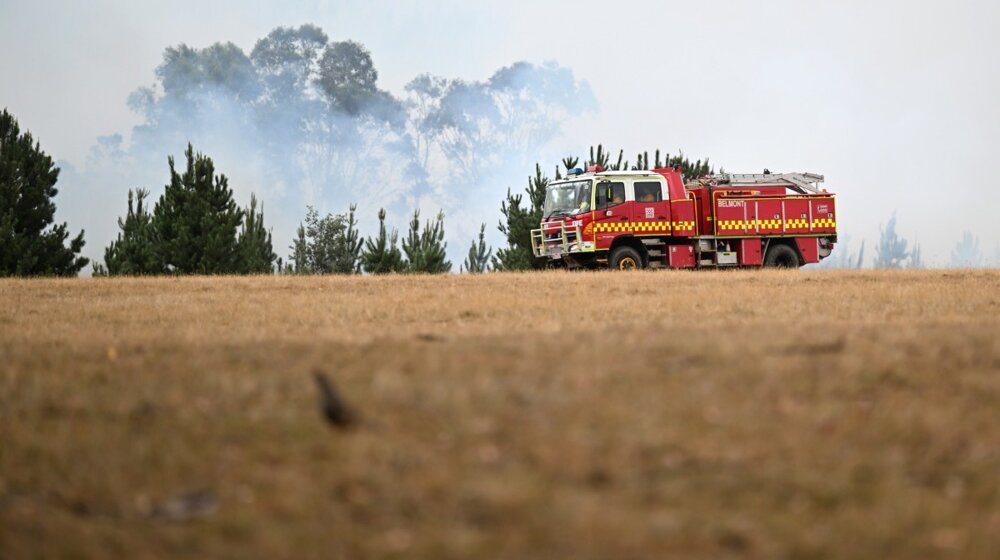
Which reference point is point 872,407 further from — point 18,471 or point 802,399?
point 18,471

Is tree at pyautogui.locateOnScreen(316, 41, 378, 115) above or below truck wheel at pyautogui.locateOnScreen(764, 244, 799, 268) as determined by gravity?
above

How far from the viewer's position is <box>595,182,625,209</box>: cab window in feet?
129

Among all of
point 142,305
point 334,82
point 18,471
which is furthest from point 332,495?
point 334,82

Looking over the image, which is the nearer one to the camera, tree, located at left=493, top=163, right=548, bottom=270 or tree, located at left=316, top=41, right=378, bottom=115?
tree, located at left=493, top=163, right=548, bottom=270

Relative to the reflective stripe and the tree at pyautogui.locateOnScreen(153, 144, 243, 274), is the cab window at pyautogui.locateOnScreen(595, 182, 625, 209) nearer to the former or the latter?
the reflective stripe

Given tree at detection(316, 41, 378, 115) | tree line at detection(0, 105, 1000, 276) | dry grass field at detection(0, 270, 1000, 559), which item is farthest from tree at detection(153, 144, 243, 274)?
tree at detection(316, 41, 378, 115)

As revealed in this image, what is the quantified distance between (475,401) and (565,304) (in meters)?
14.7

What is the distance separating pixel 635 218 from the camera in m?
39.8

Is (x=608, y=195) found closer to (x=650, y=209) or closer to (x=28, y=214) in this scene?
(x=650, y=209)

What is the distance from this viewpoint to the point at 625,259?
→ 39.9m

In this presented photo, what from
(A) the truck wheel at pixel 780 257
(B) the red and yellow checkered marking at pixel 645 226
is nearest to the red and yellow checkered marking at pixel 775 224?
(A) the truck wheel at pixel 780 257

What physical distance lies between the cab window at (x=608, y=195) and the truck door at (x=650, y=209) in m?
0.60

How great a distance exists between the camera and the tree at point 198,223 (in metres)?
54.3

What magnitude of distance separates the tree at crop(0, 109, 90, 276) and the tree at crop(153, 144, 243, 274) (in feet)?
14.9
